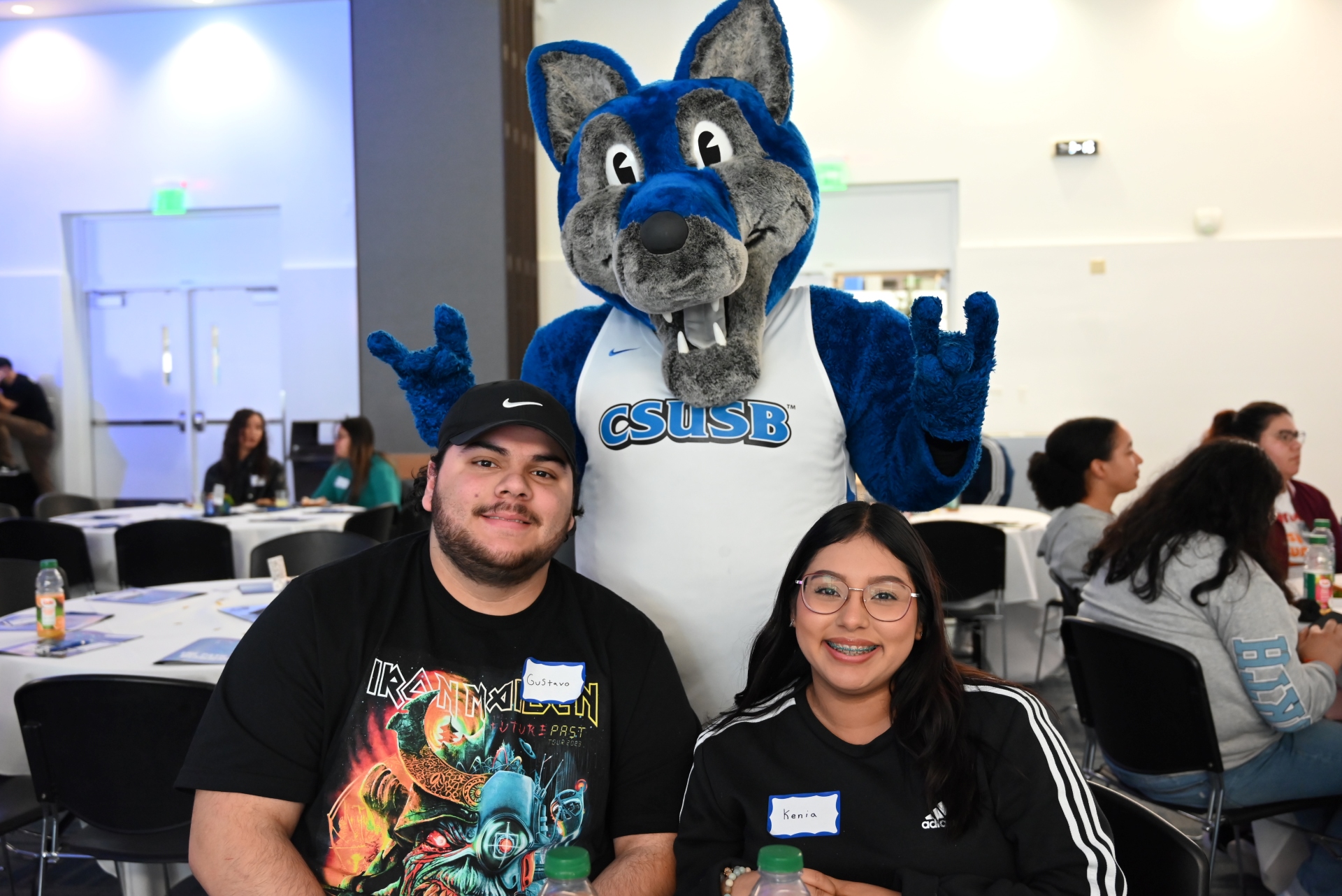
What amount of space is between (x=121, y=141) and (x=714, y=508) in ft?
31.6

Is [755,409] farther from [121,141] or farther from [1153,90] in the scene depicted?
[121,141]

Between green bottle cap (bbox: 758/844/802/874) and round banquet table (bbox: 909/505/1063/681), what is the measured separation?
3511mm

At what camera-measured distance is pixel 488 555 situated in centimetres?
150

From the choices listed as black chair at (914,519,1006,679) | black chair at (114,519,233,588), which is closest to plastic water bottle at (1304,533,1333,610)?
black chair at (914,519,1006,679)

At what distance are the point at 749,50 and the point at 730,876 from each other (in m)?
1.41

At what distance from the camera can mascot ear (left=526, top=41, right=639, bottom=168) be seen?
1.90m

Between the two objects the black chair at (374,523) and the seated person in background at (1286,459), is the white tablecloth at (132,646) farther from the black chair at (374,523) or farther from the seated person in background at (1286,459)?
the seated person in background at (1286,459)

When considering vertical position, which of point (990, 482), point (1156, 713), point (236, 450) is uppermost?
point (236, 450)

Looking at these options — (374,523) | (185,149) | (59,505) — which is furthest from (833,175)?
(185,149)

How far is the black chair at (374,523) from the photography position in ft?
15.8

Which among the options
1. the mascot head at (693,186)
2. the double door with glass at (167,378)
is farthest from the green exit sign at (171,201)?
the mascot head at (693,186)

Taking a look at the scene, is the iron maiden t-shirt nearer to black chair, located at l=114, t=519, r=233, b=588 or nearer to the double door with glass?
black chair, located at l=114, t=519, r=233, b=588

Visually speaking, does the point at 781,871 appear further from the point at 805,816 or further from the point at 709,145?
the point at 709,145

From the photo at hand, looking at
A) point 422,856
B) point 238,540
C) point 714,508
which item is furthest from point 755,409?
point 238,540
